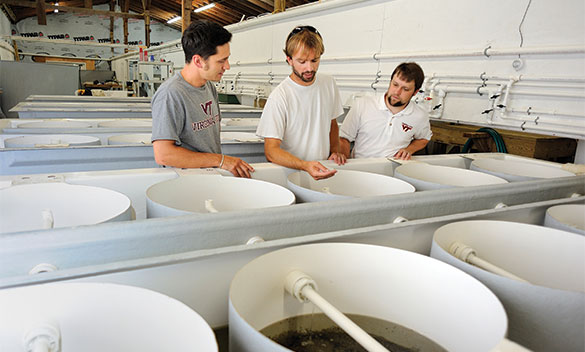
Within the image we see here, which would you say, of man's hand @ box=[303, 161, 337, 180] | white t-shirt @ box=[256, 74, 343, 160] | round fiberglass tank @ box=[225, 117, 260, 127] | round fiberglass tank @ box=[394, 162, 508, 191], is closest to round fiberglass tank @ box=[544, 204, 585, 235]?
round fiberglass tank @ box=[394, 162, 508, 191]

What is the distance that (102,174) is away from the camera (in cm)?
111

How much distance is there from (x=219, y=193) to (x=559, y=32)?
2609 millimetres

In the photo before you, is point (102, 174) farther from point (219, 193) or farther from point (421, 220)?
point (421, 220)

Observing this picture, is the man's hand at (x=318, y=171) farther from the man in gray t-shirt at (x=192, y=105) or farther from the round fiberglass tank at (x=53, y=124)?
the round fiberglass tank at (x=53, y=124)

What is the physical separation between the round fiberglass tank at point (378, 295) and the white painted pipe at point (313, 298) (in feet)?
0.08

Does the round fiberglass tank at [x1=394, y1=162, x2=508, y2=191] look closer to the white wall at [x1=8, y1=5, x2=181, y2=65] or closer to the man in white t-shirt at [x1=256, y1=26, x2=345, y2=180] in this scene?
the man in white t-shirt at [x1=256, y1=26, x2=345, y2=180]

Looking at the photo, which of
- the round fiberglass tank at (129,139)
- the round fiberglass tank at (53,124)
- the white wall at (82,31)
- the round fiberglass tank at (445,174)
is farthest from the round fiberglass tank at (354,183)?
the white wall at (82,31)

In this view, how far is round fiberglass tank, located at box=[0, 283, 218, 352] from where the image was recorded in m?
0.50

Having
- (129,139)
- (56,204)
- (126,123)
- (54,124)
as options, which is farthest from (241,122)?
(56,204)

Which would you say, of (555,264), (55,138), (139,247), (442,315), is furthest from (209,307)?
(55,138)

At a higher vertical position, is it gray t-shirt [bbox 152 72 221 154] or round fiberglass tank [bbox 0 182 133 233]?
gray t-shirt [bbox 152 72 221 154]

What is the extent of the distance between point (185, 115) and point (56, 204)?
26.8 inches

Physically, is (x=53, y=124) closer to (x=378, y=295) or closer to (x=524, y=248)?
(x=378, y=295)

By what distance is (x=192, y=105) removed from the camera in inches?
62.1
